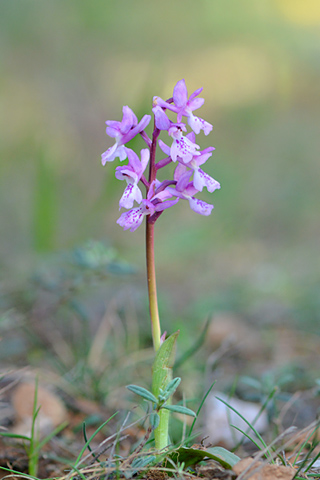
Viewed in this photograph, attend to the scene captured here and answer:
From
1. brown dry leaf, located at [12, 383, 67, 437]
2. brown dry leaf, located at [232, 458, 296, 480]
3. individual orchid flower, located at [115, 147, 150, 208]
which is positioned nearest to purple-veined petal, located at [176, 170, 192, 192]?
individual orchid flower, located at [115, 147, 150, 208]

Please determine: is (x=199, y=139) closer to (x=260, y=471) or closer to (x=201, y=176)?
(x=201, y=176)

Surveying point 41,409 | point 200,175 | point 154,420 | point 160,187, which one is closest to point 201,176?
point 200,175

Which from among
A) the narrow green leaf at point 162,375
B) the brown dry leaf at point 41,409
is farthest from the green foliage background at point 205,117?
the narrow green leaf at point 162,375

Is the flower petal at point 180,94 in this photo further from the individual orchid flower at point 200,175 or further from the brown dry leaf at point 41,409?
the brown dry leaf at point 41,409

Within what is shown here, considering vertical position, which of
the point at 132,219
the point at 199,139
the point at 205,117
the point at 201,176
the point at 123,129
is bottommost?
the point at 132,219

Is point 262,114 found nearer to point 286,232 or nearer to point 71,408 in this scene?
point 286,232

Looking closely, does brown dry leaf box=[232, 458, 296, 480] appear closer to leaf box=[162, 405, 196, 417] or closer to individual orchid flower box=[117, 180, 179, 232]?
leaf box=[162, 405, 196, 417]

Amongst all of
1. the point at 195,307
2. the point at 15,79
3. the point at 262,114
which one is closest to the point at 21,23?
the point at 15,79
